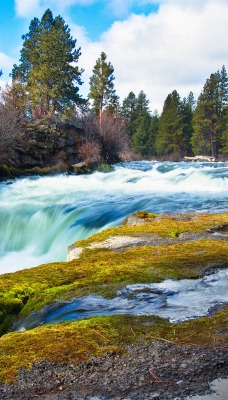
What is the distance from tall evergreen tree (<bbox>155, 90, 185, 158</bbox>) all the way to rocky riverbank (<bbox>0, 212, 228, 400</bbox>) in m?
63.1

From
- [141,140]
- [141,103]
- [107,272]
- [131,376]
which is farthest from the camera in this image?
[141,103]

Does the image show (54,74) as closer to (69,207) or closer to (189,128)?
(69,207)

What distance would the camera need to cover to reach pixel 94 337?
265cm

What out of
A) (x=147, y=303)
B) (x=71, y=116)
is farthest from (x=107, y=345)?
(x=71, y=116)

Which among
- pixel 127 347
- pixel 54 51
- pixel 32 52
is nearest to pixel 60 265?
pixel 127 347

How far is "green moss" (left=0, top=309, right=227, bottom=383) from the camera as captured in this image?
240 cm

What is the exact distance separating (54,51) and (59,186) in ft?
71.5

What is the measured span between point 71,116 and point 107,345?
37.1 meters

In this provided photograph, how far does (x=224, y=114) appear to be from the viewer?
6469 cm

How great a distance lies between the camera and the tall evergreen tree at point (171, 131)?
67625mm

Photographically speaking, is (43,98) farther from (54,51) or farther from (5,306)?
(5,306)

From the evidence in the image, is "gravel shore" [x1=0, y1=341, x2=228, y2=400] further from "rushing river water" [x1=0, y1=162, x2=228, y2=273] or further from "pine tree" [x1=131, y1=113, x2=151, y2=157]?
"pine tree" [x1=131, y1=113, x2=151, y2=157]

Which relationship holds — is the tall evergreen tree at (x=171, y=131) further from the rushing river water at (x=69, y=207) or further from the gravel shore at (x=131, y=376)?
the gravel shore at (x=131, y=376)

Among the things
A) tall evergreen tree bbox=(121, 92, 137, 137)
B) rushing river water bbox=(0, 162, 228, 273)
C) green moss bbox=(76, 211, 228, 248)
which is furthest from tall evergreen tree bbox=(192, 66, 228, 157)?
green moss bbox=(76, 211, 228, 248)
